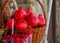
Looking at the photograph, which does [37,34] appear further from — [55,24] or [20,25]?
[55,24]

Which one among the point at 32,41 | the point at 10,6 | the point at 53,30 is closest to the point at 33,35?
the point at 32,41

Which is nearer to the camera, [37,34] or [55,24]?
[37,34]

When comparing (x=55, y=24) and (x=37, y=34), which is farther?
(x=55, y=24)

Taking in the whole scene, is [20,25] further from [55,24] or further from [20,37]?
[55,24]

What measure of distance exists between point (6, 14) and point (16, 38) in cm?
22

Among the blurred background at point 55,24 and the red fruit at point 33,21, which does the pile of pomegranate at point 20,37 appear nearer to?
the red fruit at point 33,21

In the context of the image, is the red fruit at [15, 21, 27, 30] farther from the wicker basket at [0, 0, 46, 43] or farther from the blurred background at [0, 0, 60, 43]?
the blurred background at [0, 0, 60, 43]

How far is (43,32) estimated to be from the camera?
81 cm

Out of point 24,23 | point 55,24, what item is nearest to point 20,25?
point 24,23

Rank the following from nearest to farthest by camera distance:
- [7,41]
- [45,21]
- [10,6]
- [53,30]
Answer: [7,41]
[45,21]
[10,6]
[53,30]

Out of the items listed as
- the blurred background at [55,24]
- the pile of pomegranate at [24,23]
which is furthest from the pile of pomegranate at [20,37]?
the blurred background at [55,24]

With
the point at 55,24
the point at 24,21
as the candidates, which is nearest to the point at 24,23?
the point at 24,21

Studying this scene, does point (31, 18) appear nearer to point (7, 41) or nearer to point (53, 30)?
point (7, 41)

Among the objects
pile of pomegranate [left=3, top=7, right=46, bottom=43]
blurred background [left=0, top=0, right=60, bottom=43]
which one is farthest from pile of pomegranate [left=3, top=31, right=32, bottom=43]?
blurred background [left=0, top=0, right=60, bottom=43]
